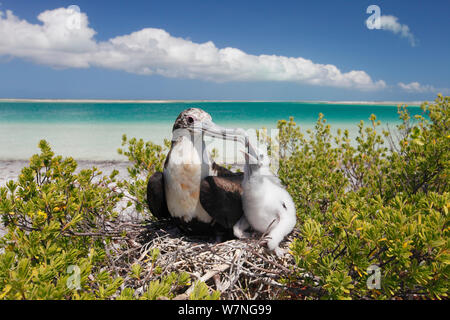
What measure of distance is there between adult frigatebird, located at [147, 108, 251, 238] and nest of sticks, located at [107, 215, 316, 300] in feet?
0.54

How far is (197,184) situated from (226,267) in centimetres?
61

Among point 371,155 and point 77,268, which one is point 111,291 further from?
point 371,155

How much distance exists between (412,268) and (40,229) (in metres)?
1.89

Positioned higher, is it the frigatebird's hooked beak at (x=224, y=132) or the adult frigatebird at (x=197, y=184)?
the frigatebird's hooked beak at (x=224, y=132)

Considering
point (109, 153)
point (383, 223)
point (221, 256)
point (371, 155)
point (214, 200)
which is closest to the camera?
point (383, 223)

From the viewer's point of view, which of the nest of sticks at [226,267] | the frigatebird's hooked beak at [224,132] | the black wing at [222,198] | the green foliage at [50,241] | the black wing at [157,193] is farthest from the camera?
the black wing at [157,193]

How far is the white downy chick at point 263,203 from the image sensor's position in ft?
6.49

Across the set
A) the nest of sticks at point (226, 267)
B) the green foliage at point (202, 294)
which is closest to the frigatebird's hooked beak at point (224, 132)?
the nest of sticks at point (226, 267)

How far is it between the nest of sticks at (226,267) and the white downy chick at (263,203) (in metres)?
0.09

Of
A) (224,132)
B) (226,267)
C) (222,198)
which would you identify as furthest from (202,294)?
(224,132)

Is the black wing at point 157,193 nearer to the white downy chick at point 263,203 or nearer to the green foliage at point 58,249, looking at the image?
the green foliage at point 58,249

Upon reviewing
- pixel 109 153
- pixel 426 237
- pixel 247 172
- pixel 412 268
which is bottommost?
pixel 109 153

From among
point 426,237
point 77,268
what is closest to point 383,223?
point 426,237
